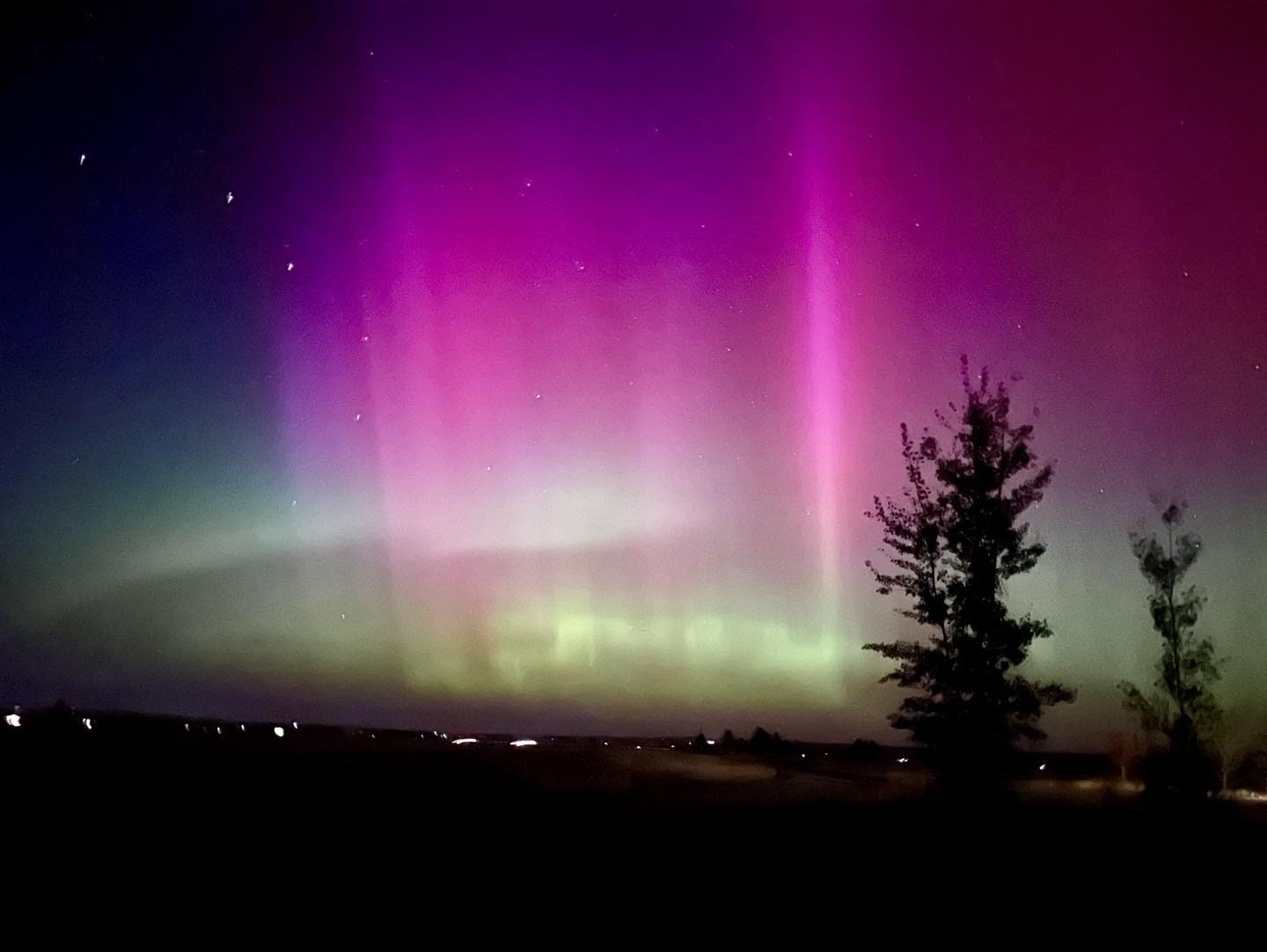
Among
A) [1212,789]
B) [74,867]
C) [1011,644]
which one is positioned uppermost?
[1011,644]

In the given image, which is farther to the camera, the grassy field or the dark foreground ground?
the grassy field

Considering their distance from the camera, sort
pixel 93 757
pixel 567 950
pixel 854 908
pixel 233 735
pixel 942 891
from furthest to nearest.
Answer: pixel 233 735
pixel 93 757
pixel 942 891
pixel 854 908
pixel 567 950

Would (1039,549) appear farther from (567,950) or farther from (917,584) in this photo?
(567,950)

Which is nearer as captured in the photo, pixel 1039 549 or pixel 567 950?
pixel 567 950

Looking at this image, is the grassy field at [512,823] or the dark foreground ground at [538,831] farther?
the grassy field at [512,823]

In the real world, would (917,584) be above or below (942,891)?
above

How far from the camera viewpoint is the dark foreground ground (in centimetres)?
968

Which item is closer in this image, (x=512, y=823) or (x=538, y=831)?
(x=538, y=831)

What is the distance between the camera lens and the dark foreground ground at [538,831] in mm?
9680

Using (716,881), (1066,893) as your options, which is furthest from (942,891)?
(716,881)

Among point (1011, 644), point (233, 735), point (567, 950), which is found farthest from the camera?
point (233, 735)

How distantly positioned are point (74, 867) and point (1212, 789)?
64.4 feet

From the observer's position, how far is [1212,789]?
70.0ft

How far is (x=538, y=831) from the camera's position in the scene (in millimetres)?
12336
